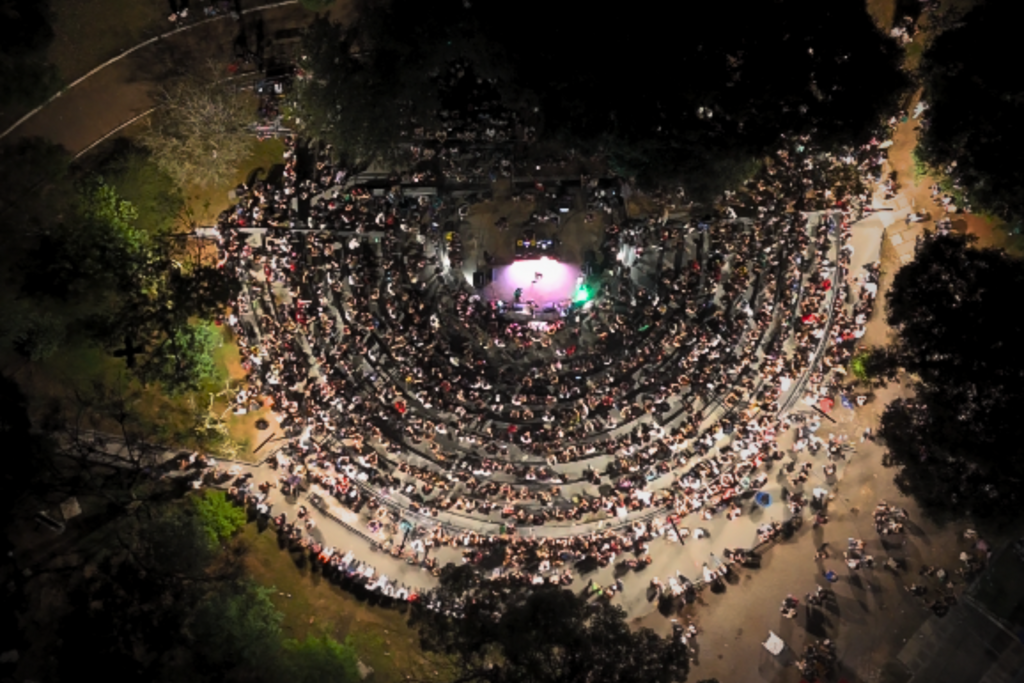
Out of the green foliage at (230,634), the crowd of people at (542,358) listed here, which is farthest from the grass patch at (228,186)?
the green foliage at (230,634)

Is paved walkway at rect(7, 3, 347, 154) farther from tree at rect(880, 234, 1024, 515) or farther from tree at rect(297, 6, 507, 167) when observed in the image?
tree at rect(880, 234, 1024, 515)

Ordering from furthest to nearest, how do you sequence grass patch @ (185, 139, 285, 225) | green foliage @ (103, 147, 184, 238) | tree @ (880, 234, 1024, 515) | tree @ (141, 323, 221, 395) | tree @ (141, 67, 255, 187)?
grass patch @ (185, 139, 285, 225)
green foliage @ (103, 147, 184, 238)
tree @ (141, 323, 221, 395)
tree @ (141, 67, 255, 187)
tree @ (880, 234, 1024, 515)

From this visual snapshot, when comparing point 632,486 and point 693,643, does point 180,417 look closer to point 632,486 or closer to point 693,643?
point 632,486

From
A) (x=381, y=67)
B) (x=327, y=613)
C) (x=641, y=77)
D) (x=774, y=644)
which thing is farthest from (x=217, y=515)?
(x=774, y=644)

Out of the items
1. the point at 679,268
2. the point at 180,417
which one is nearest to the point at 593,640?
the point at 679,268

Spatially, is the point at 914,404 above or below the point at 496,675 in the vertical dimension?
above

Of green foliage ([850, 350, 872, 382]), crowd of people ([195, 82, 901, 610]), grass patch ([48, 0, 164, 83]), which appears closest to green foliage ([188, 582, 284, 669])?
crowd of people ([195, 82, 901, 610])
